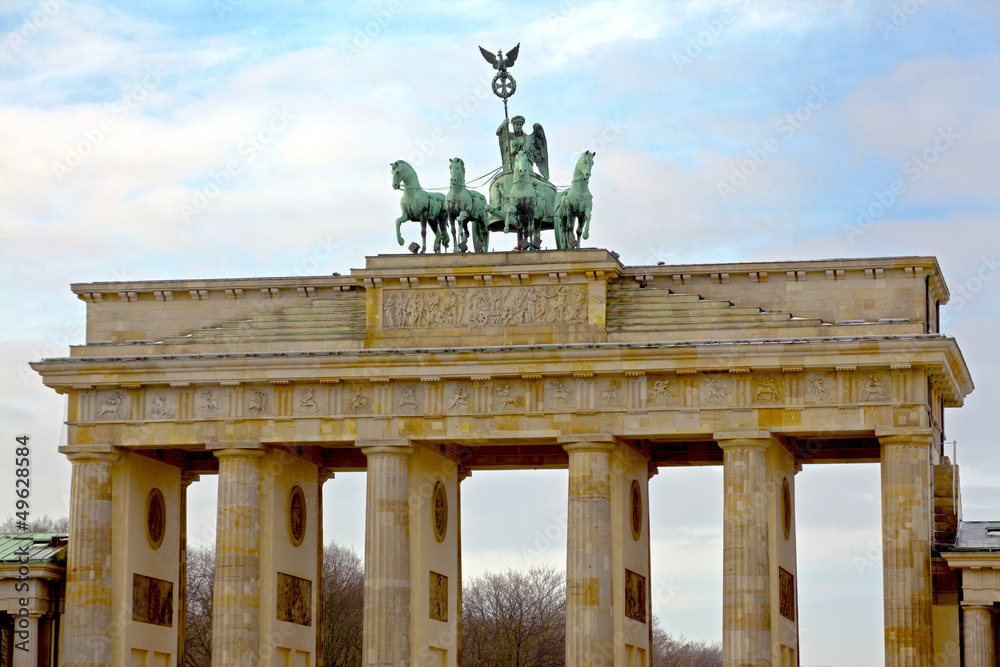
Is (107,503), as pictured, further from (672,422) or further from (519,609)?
(519,609)

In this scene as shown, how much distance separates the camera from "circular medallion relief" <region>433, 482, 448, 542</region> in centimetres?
5419

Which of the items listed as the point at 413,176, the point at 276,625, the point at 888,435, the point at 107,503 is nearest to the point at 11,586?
the point at 107,503

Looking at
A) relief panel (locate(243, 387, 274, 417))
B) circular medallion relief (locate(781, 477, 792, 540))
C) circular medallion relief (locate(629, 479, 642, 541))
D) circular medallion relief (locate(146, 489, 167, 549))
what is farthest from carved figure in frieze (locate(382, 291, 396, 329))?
circular medallion relief (locate(781, 477, 792, 540))

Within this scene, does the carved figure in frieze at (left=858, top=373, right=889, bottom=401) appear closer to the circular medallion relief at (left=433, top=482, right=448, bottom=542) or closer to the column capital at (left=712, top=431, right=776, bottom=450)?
the column capital at (left=712, top=431, right=776, bottom=450)

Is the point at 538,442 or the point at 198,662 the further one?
the point at 198,662

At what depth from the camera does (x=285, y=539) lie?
5369 centimetres

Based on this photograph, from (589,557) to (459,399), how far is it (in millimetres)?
5367

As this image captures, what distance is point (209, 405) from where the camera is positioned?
52.4m

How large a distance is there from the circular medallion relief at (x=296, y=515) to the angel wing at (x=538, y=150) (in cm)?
1137

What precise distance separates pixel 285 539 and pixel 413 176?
10608mm

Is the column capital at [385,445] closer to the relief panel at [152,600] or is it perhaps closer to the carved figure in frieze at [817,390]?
the relief panel at [152,600]

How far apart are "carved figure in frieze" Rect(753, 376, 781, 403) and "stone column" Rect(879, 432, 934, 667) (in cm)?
286

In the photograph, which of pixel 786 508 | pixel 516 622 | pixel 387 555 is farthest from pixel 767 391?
pixel 516 622

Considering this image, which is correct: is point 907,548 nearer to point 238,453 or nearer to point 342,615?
point 238,453
